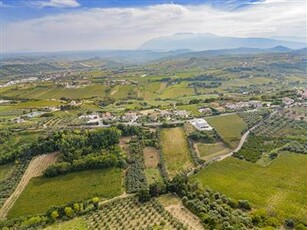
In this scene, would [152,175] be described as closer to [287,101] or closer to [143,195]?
[143,195]

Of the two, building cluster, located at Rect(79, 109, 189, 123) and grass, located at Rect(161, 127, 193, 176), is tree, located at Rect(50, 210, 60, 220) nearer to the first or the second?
grass, located at Rect(161, 127, 193, 176)

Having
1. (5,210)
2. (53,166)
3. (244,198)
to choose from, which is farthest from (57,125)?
(244,198)

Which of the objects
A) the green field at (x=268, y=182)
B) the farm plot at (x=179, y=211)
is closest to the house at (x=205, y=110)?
the green field at (x=268, y=182)

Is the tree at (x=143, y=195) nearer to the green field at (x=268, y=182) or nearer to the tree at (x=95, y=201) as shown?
the tree at (x=95, y=201)

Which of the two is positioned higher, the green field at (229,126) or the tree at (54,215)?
the green field at (229,126)

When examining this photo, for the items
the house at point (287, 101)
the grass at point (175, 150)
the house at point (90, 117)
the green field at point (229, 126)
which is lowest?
the grass at point (175, 150)

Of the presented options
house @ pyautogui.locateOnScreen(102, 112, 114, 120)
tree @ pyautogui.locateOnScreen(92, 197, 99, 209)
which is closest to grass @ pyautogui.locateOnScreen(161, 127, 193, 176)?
tree @ pyautogui.locateOnScreen(92, 197, 99, 209)
